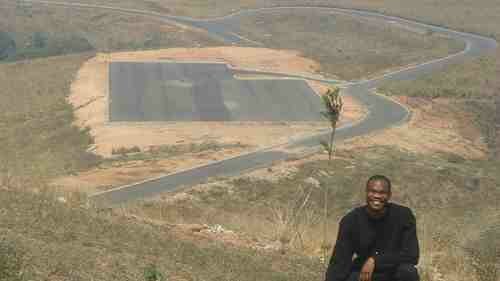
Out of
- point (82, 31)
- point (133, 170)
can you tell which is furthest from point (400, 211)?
point (82, 31)

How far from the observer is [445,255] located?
46.2ft

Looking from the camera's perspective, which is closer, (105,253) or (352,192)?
(105,253)

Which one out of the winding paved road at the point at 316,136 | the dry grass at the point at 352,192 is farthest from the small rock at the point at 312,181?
the winding paved road at the point at 316,136

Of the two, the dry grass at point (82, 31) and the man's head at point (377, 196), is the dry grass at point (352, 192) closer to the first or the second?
the man's head at point (377, 196)

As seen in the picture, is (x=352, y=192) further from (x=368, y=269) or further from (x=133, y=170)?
(x=368, y=269)

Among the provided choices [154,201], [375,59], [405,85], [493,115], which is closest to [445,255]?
[154,201]

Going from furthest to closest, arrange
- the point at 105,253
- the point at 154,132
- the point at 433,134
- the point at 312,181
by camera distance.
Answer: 1. the point at 433,134
2. the point at 154,132
3. the point at 312,181
4. the point at 105,253

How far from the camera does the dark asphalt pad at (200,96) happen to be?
47.9 m

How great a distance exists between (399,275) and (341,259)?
0.60 m

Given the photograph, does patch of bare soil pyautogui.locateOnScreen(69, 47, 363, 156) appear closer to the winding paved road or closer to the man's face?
the winding paved road

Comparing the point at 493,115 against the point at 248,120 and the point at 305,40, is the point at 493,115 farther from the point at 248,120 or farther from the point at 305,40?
the point at 305,40

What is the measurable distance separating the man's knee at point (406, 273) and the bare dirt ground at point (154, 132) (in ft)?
70.4

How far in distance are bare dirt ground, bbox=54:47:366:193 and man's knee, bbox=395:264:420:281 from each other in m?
21.5

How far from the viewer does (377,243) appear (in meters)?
7.40
